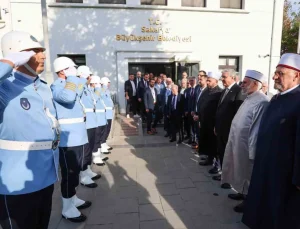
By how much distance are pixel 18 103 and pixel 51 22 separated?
34.5 ft

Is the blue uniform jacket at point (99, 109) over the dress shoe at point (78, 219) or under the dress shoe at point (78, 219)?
over

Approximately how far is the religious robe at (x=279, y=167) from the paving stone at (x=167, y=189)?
1.58 m

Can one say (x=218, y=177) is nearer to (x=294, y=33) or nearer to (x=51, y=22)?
(x=51, y=22)

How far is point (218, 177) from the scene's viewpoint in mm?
4434

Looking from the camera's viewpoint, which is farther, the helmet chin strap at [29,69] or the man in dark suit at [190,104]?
the man in dark suit at [190,104]

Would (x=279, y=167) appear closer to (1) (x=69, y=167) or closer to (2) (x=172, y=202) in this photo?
(2) (x=172, y=202)

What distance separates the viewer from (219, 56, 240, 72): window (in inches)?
490

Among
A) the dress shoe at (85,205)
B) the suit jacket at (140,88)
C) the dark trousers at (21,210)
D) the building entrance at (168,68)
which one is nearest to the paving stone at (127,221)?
the dress shoe at (85,205)

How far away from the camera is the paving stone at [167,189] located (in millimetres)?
3871

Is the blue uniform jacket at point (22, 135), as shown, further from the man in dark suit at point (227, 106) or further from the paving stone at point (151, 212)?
the man in dark suit at point (227, 106)

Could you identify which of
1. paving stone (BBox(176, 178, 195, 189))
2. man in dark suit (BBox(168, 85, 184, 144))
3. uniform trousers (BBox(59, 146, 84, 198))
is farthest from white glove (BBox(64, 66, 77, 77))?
man in dark suit (BBox(168, 85, 184, 144))

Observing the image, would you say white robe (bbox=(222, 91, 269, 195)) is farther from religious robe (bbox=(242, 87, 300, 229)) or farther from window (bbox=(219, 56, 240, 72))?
window (bbox=(219, 56, 240, 72))

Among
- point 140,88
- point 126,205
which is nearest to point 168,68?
point 140,88

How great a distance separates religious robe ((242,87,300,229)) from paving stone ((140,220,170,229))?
1105 millimetres
